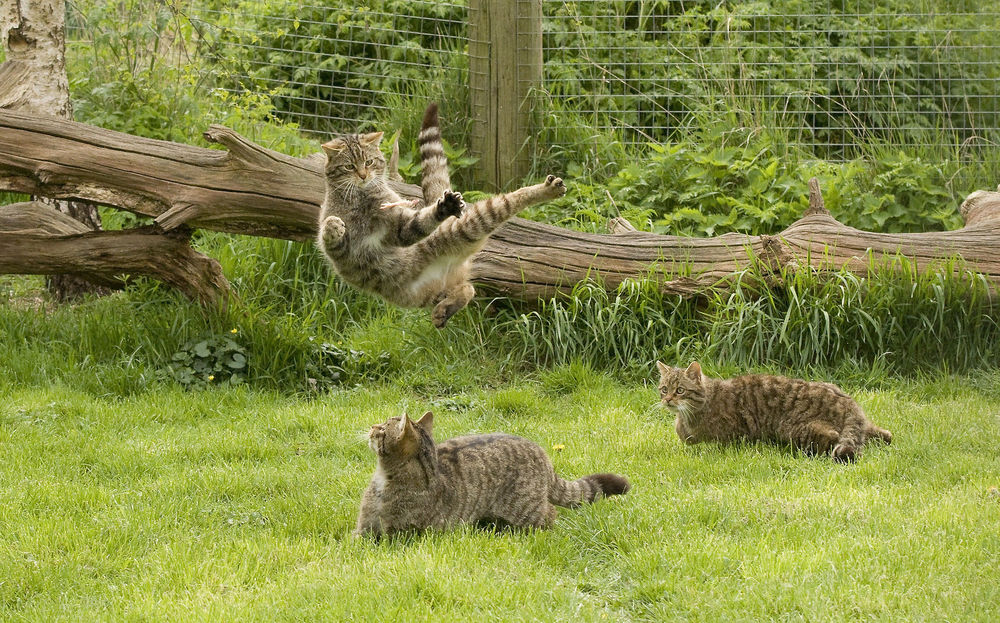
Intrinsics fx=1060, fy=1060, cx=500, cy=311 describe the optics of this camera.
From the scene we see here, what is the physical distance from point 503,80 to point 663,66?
2.02 m

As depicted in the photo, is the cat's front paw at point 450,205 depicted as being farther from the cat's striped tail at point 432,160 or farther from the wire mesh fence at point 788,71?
the wire mesh fence at point 788,71

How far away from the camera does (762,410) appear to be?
638 cm

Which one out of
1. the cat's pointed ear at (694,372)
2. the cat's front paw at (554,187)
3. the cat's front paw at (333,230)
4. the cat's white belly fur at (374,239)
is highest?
the cat's front paw at (554,187)

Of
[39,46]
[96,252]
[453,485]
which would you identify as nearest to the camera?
[453,485]

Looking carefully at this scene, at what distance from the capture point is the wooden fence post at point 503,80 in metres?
9.38

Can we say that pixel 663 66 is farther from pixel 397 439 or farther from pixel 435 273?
pixel 397 439

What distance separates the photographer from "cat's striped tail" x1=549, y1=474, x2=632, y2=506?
5.43m

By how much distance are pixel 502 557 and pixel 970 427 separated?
132 inches

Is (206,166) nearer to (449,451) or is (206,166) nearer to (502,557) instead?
(449,451)

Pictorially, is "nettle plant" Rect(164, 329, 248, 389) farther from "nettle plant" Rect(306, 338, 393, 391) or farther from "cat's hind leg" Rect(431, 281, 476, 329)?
"cat's hind leg" Rect(431, 281, 476, 329)

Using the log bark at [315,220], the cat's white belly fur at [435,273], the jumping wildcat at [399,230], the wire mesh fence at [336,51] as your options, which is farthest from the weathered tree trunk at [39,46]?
the cat's white belly fur at [435,273]

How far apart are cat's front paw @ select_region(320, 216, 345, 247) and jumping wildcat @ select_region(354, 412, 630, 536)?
1.26 m

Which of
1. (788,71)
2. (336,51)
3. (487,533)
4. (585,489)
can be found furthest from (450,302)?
(788,71)

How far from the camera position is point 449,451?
17.6ft
